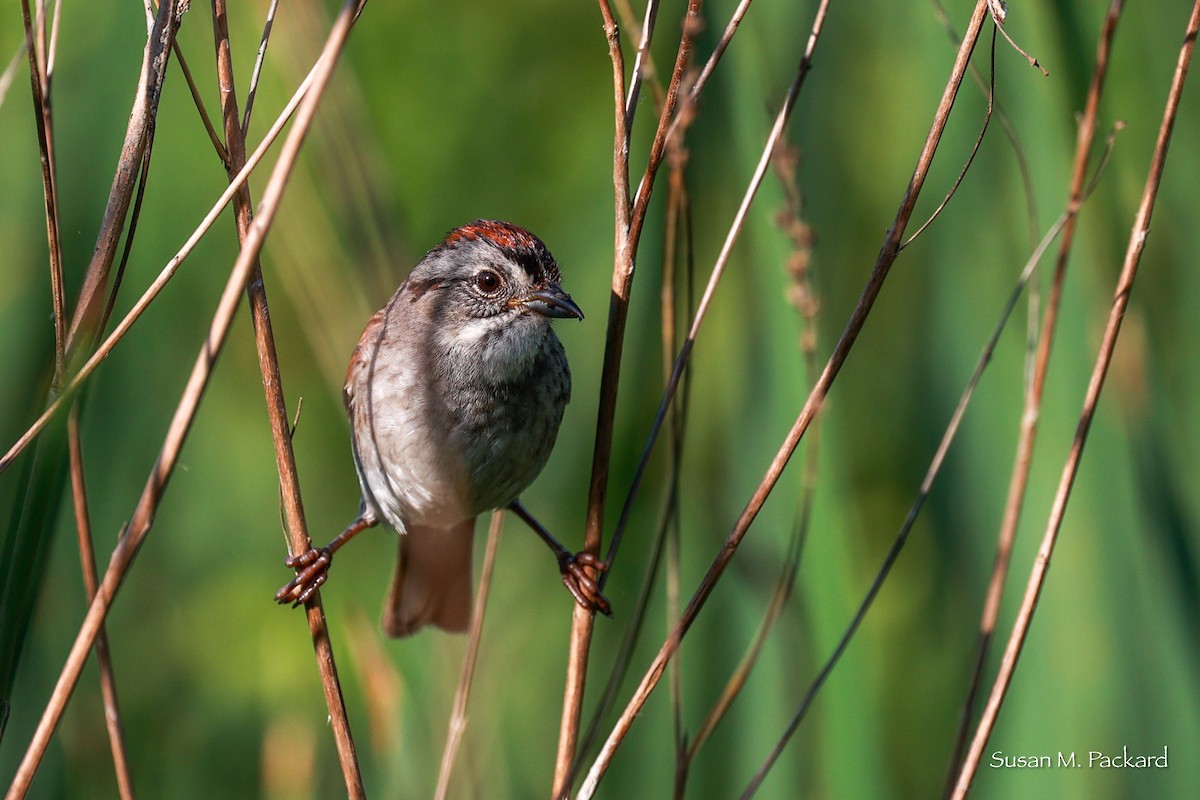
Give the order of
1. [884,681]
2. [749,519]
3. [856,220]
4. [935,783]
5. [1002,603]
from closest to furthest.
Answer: [749,519]
[1002,603]
[935,783]
[884,681]
[856,220]

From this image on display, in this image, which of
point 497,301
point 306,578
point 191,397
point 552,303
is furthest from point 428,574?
point 191,397

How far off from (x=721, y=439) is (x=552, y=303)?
77 cm

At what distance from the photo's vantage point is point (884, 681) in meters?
2.99

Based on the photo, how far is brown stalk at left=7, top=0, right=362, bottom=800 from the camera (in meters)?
1.26

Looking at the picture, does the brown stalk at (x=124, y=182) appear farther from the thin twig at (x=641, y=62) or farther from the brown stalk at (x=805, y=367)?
the brown stalk at (x=805, y=367)

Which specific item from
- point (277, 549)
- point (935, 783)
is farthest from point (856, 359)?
point (277, 549)

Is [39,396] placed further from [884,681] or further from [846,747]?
[884,681]

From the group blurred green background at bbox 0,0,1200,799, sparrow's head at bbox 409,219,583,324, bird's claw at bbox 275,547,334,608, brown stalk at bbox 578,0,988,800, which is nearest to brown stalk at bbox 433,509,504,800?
blurred green background at bbox 0,0,1200,799

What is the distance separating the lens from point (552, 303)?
8.11 feet

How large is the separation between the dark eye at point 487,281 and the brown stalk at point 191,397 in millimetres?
1249

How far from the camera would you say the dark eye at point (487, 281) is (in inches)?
103

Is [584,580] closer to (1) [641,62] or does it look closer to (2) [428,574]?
(2) [428,574]

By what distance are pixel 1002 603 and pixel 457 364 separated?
1312mm

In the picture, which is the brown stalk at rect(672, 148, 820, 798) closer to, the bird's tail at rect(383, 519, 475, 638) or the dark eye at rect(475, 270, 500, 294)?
the dark eye at rect(475, 270, 500, 294)
